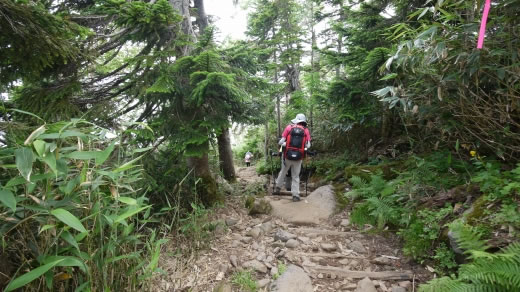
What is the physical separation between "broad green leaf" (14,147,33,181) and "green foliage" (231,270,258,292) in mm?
2429

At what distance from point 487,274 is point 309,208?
355 centimetres

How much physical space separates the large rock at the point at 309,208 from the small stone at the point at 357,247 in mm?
1106

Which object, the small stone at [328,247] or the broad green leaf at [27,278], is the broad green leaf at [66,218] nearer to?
the broad green leaf at [27,278]

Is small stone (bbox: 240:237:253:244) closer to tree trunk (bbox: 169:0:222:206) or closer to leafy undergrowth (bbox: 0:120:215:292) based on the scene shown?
tree trunk (bbox: 169:0:222:206)

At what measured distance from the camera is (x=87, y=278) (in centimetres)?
177

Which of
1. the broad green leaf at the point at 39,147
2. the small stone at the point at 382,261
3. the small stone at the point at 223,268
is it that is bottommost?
the small stone at the point at 223,268

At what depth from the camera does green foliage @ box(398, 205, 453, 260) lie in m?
3.17

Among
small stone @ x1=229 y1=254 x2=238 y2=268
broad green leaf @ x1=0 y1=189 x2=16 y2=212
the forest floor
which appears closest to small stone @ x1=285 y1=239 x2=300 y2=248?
the forest floor

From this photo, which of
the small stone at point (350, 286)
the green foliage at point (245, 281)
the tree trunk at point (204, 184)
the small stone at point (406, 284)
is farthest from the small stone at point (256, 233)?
the small stone at point (406, 284)

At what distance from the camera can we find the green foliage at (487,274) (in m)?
1.97

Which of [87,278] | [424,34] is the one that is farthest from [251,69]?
[87,278]

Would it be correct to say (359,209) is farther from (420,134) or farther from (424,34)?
(424,34)

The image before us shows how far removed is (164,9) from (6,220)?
12.5 feet

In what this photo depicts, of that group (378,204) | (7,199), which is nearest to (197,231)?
(7,199)
